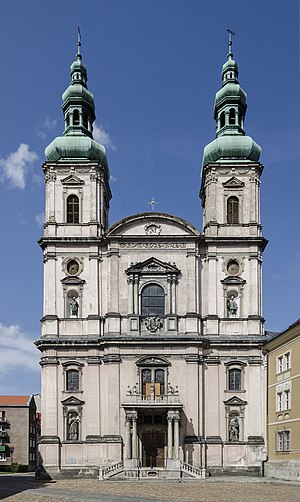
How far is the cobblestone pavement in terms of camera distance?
32.8 metres

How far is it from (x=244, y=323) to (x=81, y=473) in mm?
15353

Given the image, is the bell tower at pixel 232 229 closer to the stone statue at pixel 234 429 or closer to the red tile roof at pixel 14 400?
the stone statue at pixel 234 429

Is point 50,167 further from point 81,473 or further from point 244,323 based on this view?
point 81,473

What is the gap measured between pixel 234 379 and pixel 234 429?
3431 mm

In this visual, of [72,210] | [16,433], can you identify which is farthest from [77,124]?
[16,433]

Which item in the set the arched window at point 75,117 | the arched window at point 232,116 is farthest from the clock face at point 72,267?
the arched window at point 232,116

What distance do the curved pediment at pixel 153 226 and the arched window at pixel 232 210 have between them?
3.09m

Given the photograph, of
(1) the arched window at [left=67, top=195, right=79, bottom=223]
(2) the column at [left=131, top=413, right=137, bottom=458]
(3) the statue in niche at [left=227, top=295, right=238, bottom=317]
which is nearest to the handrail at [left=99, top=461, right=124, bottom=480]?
(2) the column at [left=131, top=413, right=137, bottom=458]

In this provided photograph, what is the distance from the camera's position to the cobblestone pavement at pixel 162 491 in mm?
32750

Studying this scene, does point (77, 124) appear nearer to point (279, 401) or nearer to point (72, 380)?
point (72, 380)

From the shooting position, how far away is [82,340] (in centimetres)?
5266

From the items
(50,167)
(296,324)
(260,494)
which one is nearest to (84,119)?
(50,167)

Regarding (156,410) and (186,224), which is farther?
(186,224)

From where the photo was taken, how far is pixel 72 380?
52531mm
